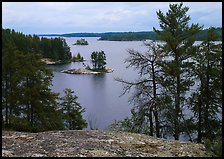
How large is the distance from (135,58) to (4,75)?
26.3 ft

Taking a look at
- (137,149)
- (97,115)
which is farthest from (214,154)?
(97,115)

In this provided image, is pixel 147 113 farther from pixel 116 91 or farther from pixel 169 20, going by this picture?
pixel 116 91

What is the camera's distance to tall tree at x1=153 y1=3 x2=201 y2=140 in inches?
607

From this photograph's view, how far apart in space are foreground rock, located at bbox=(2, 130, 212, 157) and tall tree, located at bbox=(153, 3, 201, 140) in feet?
16.5

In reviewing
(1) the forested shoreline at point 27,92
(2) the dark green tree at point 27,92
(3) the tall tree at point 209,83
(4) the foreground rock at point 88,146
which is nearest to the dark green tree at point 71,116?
(1) the forested shoreline at point 27,92

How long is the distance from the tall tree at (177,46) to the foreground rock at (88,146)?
5020mm

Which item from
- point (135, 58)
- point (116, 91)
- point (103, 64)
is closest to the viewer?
point (135, 58)

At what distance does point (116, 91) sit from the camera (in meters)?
39.2

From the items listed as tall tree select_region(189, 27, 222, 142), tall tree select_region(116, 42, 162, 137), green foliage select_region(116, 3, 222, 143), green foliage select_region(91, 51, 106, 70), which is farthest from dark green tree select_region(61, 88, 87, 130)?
green foliage select_region(91, 51, 106, 70)

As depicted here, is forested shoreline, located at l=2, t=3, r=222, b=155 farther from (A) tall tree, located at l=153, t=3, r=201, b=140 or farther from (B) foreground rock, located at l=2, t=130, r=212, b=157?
(B) foreground rock, located at l=2, t=130, r=212, b=157

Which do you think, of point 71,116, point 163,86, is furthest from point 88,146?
point 71,116

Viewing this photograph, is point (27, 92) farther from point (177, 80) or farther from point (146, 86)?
point (177, 80)

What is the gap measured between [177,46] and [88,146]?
848 centimetres

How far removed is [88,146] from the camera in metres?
9.42
